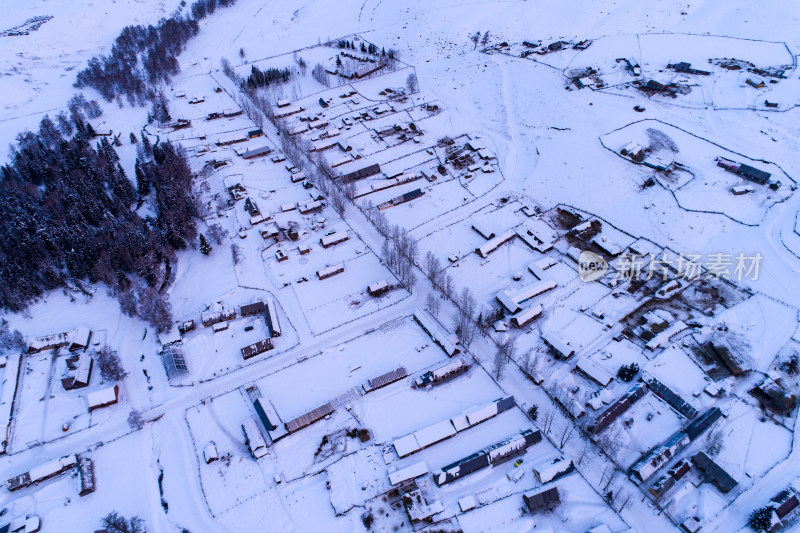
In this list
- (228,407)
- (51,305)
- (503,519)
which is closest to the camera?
(503,519)

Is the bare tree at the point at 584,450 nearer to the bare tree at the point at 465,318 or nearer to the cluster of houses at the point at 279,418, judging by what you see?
the bare tree at the point at 465,318

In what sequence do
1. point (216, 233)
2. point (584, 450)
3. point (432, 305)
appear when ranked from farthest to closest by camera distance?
point (216, 233) → point (432, 305) → point (584, 450)

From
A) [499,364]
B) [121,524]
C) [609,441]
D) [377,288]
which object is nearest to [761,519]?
[609,441]

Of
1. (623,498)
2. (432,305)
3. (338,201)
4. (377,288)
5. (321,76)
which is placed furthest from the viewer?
(321,76)

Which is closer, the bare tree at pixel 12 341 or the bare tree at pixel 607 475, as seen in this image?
the bare tree at pixel 607 475

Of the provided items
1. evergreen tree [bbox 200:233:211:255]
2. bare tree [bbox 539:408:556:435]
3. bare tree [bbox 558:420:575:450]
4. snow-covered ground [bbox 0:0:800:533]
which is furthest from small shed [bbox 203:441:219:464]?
bare tree [bbox 558:420:575:450]

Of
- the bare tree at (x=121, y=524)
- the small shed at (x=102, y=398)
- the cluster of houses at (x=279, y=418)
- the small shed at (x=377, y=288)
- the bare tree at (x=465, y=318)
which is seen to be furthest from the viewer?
the small shed at (x=377, y=288)

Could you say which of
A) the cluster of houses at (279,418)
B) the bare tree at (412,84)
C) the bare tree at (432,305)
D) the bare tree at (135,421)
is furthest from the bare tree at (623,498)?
the bare tree at (412,84)

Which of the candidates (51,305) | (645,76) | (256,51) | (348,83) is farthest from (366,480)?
(256,51)

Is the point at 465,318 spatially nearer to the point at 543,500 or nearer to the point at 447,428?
the point at 447,428

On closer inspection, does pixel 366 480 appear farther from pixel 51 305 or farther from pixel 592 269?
pixel 51 305

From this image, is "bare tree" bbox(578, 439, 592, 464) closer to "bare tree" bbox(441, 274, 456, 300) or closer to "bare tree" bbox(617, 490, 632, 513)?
"bare tree" bbox(617, 490, 632, 513)
